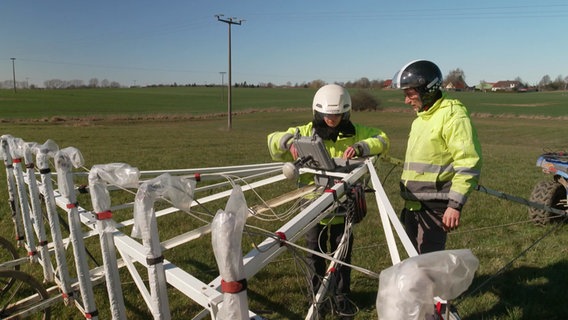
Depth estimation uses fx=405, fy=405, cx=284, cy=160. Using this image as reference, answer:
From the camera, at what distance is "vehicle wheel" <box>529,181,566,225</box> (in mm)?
7535

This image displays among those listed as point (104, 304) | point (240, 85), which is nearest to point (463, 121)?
point (104, 304)

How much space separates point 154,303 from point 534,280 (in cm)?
526

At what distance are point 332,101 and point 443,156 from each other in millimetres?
1229

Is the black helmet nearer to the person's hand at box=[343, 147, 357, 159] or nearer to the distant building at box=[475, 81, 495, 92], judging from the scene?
the person's hand at box=[343, 147, 357, 159]

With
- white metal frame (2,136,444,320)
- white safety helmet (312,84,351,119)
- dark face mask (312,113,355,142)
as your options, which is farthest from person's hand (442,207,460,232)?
white safety helmet (312,84,351,119)

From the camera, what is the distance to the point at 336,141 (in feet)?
14.6

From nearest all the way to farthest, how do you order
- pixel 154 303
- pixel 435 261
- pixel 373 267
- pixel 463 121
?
pixel 435 261 < pixel 154 303 < pixel 463 121 < pixel 373 267

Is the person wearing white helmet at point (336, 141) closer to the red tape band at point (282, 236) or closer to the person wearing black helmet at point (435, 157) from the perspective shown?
the person wearing black helmet at point (435, 157)

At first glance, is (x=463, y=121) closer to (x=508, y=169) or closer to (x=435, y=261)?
(x=435, y=261)

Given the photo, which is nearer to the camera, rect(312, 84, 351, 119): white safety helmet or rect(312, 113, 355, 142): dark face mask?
rect(312, 84, 351, 119): white safety helmet

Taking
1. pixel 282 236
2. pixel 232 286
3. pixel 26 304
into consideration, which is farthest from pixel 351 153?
pixel 26 304

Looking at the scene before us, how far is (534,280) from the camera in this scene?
5.48m

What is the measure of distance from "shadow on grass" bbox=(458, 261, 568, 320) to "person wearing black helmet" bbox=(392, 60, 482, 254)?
89 centimetres

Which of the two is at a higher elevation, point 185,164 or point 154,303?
point 154,303
